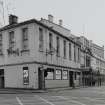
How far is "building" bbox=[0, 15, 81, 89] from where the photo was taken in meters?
35.0

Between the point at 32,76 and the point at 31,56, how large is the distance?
2.88 metres

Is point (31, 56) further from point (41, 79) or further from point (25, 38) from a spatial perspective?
point (41, 79)

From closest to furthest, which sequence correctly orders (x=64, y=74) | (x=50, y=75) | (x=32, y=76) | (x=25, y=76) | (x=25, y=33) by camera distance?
(x=32, y=76), (x=25, y=76), (x=25, y=33), (x=50, y=75), (x=64, y=74)

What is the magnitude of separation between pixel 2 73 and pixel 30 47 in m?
8.40

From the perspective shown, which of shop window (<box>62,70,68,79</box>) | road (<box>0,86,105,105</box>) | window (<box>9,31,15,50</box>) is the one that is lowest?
road (<box>0,86,105,105</box>)

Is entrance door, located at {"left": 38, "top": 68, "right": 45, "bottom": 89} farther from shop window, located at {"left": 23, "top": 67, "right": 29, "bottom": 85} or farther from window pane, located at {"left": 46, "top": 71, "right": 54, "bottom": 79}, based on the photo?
window pane, located at {"left": 46, "top": 71, "right": 54, "bottom": 79}

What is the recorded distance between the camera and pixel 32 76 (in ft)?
113

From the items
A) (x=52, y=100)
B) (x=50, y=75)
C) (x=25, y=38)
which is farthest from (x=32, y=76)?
(x=52, y=100)

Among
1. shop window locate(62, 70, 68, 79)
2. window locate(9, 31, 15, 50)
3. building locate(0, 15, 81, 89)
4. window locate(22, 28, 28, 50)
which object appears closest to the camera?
building locate(0, 15, 81, 89)

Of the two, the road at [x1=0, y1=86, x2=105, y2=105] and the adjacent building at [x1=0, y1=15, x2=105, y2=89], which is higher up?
the adjacent building at [x1=0, y1=15, x2=105, y2=89]

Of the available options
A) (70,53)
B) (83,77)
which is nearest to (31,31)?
(70,53)

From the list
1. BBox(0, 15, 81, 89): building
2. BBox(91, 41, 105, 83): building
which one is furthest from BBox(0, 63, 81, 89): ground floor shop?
BBox(91, 41, 105, 83): building

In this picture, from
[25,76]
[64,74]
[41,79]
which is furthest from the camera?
[64,74]

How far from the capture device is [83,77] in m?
57.4
